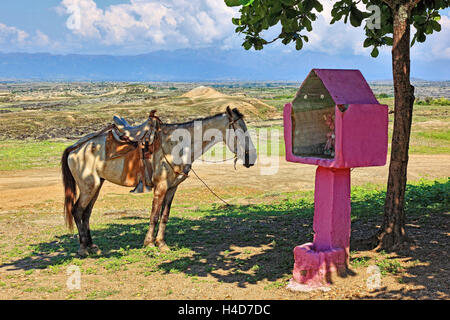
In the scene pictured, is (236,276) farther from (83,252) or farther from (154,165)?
(83,252)

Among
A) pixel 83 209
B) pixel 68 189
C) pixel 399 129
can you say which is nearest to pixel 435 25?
pixel 399 129

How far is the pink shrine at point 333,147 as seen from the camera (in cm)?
657

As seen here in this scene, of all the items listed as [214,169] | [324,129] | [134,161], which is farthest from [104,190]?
[324,129]

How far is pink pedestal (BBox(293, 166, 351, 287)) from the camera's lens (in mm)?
6887

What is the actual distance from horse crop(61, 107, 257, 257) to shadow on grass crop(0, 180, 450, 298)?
82 centimetres

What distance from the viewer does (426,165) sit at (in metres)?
24.2

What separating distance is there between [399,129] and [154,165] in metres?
4.94

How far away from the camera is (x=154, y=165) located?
963cm

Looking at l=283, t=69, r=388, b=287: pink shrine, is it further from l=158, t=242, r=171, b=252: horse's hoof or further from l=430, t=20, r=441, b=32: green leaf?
l=430, t=20, r=441, b=32: green leaf

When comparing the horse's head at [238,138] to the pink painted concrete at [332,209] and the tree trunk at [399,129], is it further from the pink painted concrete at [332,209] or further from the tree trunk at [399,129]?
the tree trunk at [399,129]

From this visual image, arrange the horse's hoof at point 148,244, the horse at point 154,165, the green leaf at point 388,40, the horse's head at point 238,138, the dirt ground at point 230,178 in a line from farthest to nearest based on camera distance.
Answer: the dirt ground at point 230,178 < the green leaf at point 388,40 < the horse's hoof at point 148,244 < the horse at point 154,165 < the horse's head at point 238,138

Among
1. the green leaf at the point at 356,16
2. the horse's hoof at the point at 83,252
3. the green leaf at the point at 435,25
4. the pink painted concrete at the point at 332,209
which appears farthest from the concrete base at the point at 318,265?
the green leaf at the point at 435,25

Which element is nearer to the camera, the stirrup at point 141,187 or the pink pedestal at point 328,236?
the pink pedestal at point 328,236

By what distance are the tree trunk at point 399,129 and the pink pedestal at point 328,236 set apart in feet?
5.03
